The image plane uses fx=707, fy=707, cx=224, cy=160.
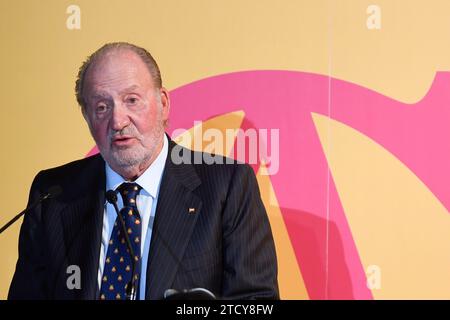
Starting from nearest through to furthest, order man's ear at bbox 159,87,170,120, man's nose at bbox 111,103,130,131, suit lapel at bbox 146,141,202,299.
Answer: suit lapel at bbox 146,141,202,299 < man's nose at bbox 111,103,130,131 < man's ear at bbox 159,87,170,120

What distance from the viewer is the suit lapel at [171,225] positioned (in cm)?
236

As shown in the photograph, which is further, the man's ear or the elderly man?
the man's ear

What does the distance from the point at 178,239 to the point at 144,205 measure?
0.19m

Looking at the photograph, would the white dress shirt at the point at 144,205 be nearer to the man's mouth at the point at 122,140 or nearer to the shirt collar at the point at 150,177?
the shirt collar at the point at 150,177

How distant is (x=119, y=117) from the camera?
8.18 feet

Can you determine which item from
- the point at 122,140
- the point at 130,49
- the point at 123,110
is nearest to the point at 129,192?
the point at 122,140

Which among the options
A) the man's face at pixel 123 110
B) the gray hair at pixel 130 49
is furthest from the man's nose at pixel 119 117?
the gray hair at pixel 130 49

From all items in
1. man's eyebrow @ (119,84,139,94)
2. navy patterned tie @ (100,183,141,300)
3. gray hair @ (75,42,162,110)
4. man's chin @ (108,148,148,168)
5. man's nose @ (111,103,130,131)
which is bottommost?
navy patterned tie @ (100,183,141,300)

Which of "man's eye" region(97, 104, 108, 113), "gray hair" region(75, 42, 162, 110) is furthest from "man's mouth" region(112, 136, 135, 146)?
"gray hair" region(75, 42, 162, 110)

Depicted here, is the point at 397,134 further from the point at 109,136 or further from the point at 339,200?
the point at 109,136

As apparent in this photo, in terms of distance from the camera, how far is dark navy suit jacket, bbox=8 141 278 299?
93.7 inches

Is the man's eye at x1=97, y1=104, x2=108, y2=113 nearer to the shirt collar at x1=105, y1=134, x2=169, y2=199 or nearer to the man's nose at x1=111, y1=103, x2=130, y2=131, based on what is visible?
the man's nose at x1=111, y1=103, x2=130, y2=131
